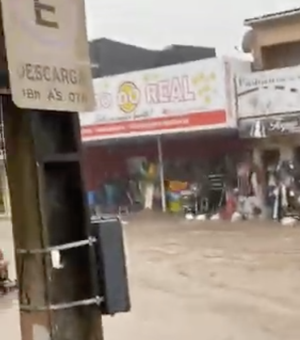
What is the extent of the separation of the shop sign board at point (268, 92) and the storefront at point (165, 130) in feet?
0.78

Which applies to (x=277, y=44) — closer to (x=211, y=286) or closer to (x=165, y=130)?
(x=165, y=130)

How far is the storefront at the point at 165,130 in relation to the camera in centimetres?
1748

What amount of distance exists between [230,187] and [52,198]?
15.0 meters

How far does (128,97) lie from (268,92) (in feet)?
11.0

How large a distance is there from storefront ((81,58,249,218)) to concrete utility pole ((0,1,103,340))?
14.2m

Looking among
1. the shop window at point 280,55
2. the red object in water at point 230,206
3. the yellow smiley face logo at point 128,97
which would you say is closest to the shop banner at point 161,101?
the yellow smiley face logo at point 128,97

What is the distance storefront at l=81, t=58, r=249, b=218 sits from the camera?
17484 mm

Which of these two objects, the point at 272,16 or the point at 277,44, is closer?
the point at 272,16

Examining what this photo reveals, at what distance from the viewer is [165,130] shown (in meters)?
18.2

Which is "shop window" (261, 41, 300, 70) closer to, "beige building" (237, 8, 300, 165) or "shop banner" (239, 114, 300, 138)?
"beige building" (237, 8, 300, 165)

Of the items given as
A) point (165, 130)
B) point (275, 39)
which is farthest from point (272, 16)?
point (165, 130)

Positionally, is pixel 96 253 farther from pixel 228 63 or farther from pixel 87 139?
pixel 87 139

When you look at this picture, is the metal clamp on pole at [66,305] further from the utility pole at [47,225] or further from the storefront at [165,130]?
the storefront at [165,130]

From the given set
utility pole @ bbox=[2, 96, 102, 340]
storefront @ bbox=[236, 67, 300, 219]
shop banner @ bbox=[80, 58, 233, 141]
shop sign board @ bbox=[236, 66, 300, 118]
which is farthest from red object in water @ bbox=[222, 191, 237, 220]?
utility pole @ bbox=[2, 96, 102, 340]
